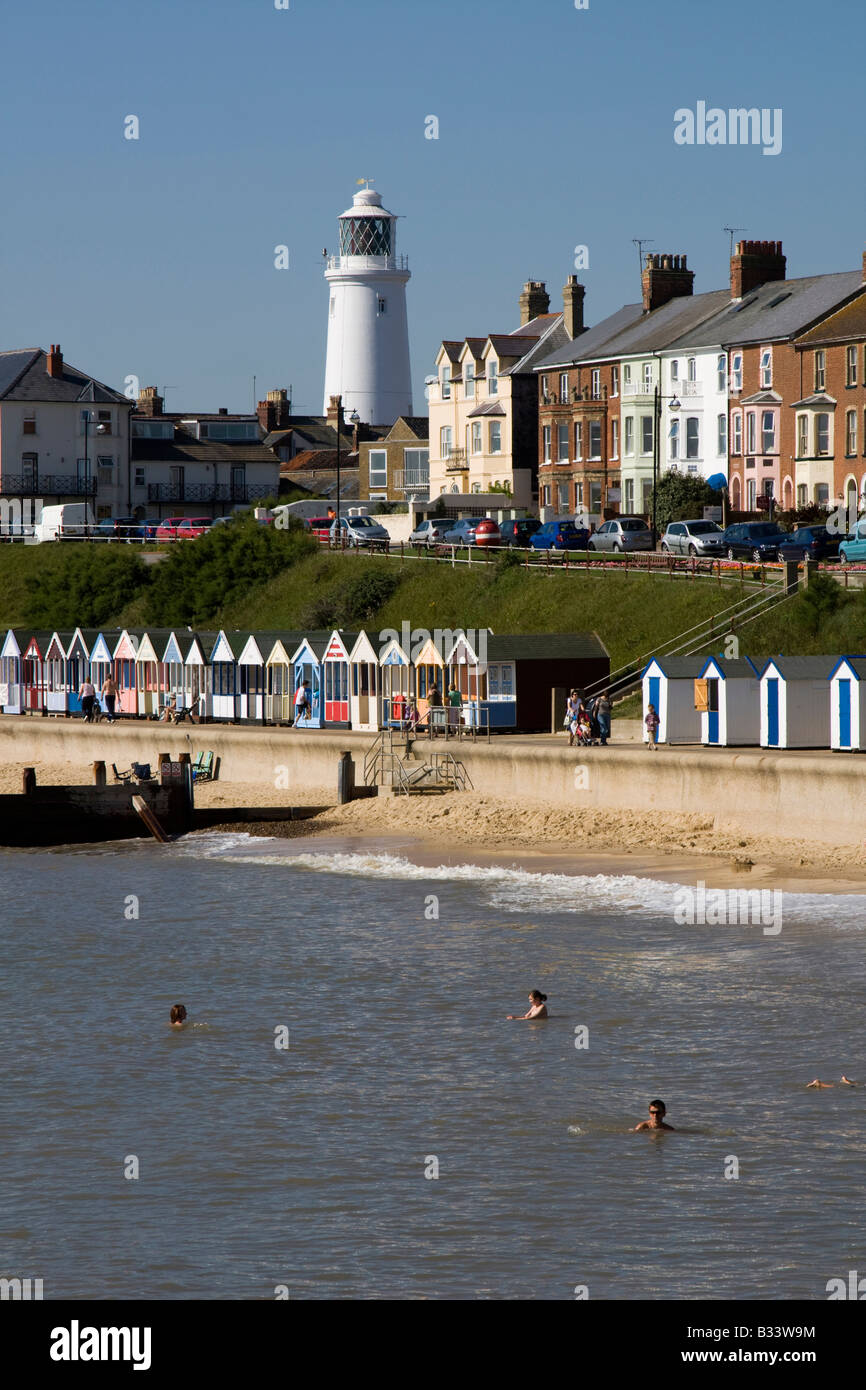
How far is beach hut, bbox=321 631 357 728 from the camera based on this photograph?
50.2 meters

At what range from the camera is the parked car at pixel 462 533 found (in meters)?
73.8

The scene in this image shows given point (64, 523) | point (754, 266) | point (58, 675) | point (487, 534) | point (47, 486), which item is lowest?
point (58, 675)

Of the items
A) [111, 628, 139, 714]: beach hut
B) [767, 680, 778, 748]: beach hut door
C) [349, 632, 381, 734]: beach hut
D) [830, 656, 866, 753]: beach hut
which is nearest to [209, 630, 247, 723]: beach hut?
[111, 628, 139, 714]: beach hut

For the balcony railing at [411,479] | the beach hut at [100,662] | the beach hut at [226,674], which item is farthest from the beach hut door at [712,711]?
the balcony railing at [411,479]

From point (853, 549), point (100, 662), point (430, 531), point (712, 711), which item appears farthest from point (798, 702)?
point (430, 531)

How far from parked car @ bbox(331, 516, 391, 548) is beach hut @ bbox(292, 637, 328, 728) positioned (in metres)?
24.2

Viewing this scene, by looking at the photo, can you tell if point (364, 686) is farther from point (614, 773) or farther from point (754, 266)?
point (754, 266)

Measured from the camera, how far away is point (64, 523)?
97.5 metres

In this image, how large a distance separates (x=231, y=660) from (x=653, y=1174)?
3717 centimetres

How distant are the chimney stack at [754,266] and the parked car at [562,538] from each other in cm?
1769

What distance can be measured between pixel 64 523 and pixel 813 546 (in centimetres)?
5129

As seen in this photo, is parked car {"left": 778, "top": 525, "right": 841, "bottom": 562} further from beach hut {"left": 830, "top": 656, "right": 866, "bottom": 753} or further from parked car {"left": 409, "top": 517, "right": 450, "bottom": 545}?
parked car {"left": 409, "top": 517, "right": 450, "bottom": 545}

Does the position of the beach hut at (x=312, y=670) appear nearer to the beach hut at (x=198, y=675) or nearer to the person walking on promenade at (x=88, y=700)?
the beach hut at (x=198, y=675)
